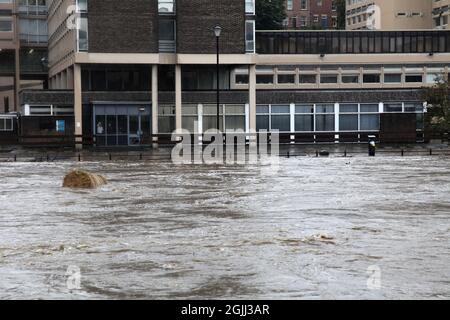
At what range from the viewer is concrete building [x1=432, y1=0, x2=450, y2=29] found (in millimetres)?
114250

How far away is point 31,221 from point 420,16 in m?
108

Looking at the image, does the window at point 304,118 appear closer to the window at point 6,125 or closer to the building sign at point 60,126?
the building sign at point 60,126

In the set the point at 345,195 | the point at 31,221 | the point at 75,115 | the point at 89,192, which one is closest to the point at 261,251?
the point at 31,221

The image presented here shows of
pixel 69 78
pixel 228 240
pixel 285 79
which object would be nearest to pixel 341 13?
pixel 285 79

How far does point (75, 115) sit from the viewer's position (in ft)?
213

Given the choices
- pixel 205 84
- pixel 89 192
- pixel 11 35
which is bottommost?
pixel 89 192

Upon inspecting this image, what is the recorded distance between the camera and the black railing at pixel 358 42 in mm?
95125

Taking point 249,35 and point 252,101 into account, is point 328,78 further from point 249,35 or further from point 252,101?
point 249,35

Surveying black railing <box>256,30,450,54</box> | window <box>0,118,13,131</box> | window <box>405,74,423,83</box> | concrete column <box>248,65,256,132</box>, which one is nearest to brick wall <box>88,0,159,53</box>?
concrete column <box>248,65,256,132</box>

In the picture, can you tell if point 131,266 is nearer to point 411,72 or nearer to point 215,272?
point 215,272

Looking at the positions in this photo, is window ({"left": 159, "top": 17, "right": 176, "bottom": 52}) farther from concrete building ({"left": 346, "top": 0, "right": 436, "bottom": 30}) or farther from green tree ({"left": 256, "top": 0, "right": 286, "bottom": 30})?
concrete building ({"left": 346, "top": 0, "right": 436, "bottom": 30})

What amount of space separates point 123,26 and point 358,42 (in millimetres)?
38016

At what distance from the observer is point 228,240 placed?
15219 millimetres

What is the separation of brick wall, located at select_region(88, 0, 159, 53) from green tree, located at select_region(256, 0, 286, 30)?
5257 cm
